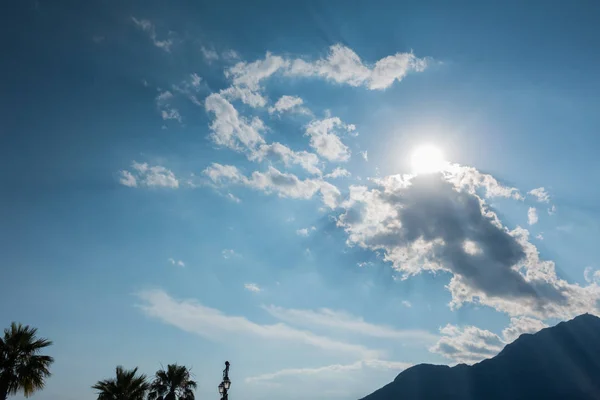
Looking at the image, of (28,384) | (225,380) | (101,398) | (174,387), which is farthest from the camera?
(174,387)

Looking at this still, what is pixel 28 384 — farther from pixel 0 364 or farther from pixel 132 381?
pixel 132 381

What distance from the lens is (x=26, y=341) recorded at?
26.1m

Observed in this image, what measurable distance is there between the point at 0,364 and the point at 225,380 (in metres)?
14.8

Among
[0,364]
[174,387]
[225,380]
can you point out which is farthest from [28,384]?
[225,380]

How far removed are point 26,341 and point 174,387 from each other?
1252 cm

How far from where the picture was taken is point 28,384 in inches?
1008

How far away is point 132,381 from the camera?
29250 millimetres

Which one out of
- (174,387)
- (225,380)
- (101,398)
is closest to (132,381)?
(101,398)

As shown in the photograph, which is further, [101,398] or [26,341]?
[101,398]

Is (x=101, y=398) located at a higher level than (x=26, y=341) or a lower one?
lower

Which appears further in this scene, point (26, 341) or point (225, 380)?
point (26, 341)

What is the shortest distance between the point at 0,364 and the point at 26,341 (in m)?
1.82

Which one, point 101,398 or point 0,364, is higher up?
point 0,364

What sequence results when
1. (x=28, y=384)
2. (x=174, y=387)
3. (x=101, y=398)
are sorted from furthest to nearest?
1. (x=174, y=387)
2. (x=101, y=398)
3. (x=28, y=384)
